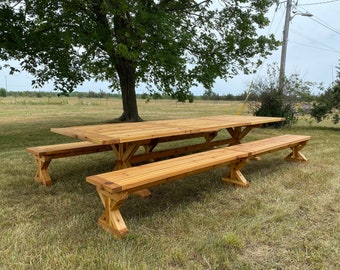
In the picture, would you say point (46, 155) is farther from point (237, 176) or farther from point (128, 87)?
point (128, 87)

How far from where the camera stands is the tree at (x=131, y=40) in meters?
6.42

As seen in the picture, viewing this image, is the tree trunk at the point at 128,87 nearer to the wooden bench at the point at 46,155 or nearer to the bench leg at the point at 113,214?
the wooden bench at the point at 46,155

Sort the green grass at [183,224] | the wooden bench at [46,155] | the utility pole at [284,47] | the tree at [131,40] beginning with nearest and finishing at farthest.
→ the green grass at [183,224] → the wooden bench at [46,155] → the tree at [131,40] → the utility pole at [284,47]

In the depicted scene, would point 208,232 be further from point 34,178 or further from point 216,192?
point 34,178

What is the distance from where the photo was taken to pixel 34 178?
145 inches

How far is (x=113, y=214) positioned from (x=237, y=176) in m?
1.79

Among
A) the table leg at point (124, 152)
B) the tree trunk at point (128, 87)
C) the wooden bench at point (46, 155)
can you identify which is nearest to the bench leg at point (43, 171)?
the wooden bench at point (46, 155)

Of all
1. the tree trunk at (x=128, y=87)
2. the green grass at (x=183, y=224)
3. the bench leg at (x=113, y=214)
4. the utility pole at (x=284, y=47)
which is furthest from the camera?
the utility pole at (x=284, y=47)

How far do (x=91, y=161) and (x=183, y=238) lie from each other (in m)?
2.87

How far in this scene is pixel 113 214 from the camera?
2309 mm

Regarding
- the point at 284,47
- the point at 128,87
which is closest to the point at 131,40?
the point at 128,87

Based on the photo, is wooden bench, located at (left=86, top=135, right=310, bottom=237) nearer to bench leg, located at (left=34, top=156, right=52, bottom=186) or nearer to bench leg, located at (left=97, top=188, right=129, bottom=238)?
bench leg, located at (left=97, top=188, right=129, bottom=238)

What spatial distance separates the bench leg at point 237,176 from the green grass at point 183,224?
0.13 metres

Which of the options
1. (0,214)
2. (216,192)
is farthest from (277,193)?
(0,214)
